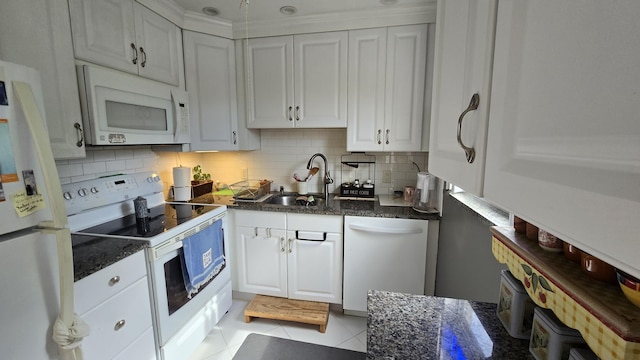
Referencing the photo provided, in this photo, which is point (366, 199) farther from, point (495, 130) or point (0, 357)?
point (0, 357)

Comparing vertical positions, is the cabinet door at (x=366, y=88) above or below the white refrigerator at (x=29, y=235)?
above

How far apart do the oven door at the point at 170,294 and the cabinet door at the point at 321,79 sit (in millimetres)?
1417

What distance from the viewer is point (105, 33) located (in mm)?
1525

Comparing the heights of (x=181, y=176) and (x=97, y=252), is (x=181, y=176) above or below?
above

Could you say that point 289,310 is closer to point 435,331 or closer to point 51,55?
point 435,331

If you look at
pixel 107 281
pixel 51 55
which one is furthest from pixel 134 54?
pixel 107 281

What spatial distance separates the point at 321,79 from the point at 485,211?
157 centimetres

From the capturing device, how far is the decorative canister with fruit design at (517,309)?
714 millimetres

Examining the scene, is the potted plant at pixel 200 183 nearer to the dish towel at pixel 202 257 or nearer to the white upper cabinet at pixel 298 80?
the dish towel at pixel 202 257

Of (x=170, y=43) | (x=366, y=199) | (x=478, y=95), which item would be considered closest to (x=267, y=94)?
(x=170, y=43)

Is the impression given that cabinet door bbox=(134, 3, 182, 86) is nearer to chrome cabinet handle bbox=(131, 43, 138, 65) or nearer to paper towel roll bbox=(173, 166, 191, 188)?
chrome cabinet handle bbox=(131, 43, 138, 65)

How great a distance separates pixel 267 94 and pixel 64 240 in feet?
5.79

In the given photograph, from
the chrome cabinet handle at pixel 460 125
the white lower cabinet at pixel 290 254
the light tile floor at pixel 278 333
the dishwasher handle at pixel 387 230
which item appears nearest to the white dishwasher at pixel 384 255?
the dishwasher handle at pixel 387 230

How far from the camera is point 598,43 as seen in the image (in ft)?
0.89
